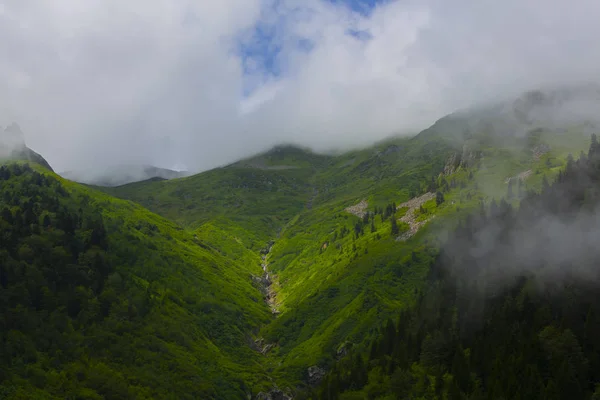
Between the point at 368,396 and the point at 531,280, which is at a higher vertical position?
the point at 531,280

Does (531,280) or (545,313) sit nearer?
(545,313)

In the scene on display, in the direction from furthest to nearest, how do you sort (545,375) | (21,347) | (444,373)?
(21,347), (444,373), (545,375)

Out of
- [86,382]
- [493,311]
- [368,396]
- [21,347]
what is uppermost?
[21,347]

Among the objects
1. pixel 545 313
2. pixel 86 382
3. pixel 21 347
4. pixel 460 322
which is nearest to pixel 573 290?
pixel 545 313

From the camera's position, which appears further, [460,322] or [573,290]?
[460,322]

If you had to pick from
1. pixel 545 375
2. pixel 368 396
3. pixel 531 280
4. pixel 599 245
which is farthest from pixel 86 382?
pixel 599 245

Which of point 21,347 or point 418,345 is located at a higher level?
point 21,347

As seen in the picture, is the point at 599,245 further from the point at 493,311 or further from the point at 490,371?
the point at 490,371

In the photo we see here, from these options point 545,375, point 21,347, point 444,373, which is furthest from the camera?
point 21,347

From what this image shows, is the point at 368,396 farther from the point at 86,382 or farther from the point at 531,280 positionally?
the point at 86,382
